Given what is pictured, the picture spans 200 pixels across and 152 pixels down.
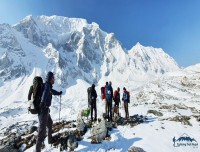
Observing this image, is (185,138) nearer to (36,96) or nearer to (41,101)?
(41,101)

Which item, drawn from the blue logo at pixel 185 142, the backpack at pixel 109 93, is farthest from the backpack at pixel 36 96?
the backpack at pixel 109 93

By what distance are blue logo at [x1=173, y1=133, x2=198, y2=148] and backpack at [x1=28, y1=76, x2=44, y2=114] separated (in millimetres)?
8903

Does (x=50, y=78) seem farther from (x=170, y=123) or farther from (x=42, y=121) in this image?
(x=170, y=123)

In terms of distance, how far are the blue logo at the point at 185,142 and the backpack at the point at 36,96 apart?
29.2ft

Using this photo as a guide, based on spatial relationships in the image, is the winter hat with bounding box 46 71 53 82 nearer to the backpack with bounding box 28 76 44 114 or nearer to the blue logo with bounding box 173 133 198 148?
the backpack with bounding box 28 76 44 114

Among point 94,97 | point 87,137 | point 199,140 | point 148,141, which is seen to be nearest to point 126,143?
point 148,141

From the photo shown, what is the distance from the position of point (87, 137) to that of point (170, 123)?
25.9 ft

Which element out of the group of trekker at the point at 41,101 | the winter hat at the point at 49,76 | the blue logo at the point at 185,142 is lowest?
the blue logo at the point at 185,142

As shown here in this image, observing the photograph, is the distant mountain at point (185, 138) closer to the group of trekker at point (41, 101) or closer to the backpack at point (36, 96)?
the group of trekker at point (41, 101)

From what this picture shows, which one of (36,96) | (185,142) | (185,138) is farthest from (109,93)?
(36,96)

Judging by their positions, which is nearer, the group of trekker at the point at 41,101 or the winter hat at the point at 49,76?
the group of trekker at the point at 41,101

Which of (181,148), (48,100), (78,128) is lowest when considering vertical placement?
(181,148)

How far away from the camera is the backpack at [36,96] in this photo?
45.9 ft

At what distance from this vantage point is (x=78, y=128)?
62.6 feet
